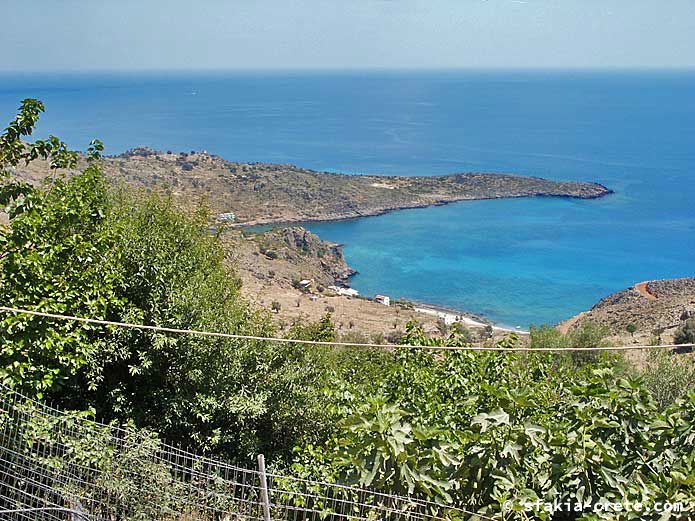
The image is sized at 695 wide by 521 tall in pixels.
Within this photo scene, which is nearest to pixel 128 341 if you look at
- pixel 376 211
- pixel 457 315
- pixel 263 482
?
pixel 263 482

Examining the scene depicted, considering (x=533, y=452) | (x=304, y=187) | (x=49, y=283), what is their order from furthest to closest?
(x=304, y=187)
(x=49, y=283)
(x=533, y=452)

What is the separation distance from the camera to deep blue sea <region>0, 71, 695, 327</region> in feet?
172

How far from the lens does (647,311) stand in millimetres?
31094

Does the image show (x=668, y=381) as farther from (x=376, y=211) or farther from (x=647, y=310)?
(x=376, y=211)

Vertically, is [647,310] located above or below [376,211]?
below

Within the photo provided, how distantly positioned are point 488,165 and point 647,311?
6670cm

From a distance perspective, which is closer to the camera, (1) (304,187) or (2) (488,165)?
(1) (304,187)

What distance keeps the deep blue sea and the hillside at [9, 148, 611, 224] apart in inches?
108

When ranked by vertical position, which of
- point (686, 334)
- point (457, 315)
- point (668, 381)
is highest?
point (668, 381)

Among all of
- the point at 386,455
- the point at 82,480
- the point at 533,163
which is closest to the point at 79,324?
the point at 82,480

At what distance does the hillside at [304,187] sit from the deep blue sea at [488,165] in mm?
2751

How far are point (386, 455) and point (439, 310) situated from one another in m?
40.6

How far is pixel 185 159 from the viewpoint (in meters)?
73.1

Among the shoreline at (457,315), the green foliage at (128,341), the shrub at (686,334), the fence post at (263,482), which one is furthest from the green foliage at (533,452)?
the shoreline at (457,315)
